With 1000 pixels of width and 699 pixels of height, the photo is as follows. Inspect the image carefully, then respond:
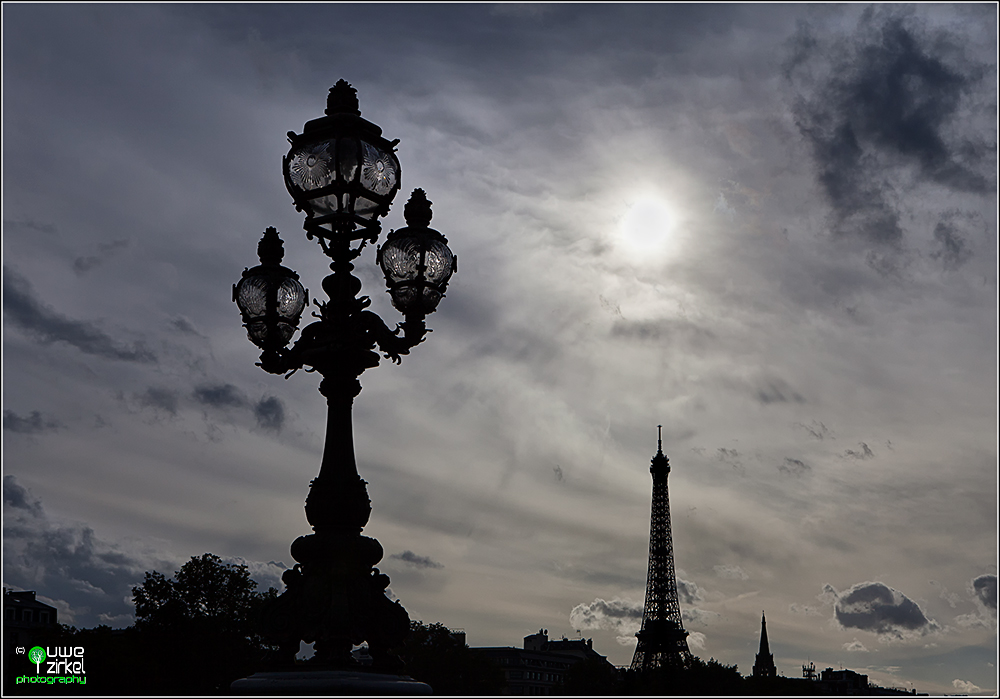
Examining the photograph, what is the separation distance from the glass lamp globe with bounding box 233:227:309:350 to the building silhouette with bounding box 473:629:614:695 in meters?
3.54

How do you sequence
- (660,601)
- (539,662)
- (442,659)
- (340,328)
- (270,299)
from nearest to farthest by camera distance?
(340,328) < (270,299) < (442,659) < (539,662) < (660,601)

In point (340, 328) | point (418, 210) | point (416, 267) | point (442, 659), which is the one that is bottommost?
point (442, 659)

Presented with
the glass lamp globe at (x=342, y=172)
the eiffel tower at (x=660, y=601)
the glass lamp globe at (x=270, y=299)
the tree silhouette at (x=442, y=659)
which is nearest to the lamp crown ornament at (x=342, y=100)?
the glass lamp globe at (x=342, y=172)

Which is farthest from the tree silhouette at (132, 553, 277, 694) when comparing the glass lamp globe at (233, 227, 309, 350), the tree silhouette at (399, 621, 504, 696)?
the glass lamp globe at (233, 227, 309, 350)

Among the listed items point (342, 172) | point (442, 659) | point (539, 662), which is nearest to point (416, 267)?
point (342, 172)

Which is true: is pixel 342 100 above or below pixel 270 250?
above

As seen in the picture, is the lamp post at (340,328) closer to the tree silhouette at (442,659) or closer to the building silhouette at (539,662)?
the building silhouette at (539,662)

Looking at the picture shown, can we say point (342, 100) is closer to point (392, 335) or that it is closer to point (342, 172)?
point (342, 172)

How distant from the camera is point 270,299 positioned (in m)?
9.00

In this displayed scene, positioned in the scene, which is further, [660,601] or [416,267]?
[660,601]

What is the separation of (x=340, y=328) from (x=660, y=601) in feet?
335

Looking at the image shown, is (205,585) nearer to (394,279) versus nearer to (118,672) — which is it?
(118,672)

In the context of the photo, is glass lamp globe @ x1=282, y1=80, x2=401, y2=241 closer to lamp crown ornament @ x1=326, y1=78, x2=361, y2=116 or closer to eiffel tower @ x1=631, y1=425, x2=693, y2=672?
lamp crown ornament @ x1=326, y1=78, x2=361, y2=116

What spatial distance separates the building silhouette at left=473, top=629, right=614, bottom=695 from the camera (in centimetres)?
757
